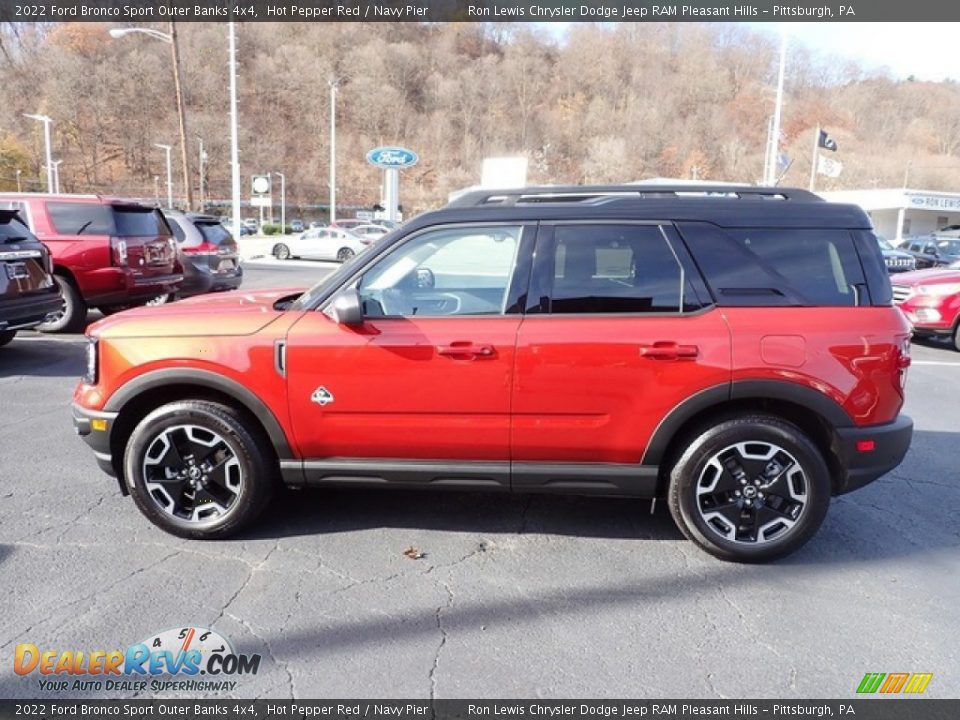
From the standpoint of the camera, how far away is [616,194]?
3787 millimetres

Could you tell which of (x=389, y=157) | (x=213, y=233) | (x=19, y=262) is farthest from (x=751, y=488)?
(x=389, y=157)

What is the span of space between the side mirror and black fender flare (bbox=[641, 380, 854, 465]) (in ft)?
5.28

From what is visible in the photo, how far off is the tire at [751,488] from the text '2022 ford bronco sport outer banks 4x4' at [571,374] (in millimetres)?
11

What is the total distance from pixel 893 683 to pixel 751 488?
104 centimetres

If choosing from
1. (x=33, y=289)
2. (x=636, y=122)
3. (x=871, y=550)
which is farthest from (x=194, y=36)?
(x=871, y=550)

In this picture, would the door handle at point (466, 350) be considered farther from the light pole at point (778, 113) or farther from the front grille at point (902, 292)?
the light pole at point (778, 113)

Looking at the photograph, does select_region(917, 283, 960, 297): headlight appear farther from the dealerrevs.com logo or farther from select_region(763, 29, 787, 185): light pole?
select_region(763, 29, 787, 185): light pole

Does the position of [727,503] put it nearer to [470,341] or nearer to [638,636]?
[638,636]

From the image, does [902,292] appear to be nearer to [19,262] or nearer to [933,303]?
[933,303]

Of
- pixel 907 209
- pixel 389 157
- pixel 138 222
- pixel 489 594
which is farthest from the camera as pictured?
pixel 907 209

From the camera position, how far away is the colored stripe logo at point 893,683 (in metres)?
2.60

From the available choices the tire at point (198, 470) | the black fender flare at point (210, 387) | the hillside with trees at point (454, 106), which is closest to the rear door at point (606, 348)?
the black fender flare at point (210, 387)

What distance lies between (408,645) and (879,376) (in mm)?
2598

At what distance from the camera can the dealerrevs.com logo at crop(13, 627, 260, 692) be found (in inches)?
101
